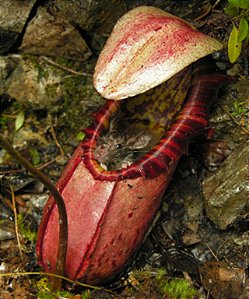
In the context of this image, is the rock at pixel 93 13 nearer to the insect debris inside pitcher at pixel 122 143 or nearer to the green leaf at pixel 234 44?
the insect debris inside pitcher at pixel 122 143

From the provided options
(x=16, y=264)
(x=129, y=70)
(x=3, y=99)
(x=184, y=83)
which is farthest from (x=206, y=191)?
(x=3, y=99)

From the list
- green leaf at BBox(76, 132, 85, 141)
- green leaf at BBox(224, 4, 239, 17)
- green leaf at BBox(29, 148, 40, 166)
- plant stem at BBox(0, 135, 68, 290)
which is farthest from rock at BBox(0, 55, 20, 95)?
green leaf at BBox(224, 4, 239, 17)

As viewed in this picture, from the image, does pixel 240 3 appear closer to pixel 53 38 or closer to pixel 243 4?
pixel 243 4

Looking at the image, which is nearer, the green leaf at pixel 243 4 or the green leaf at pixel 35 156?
the green leaf at pixel 243 4

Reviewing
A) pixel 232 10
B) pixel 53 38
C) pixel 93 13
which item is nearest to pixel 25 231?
pixel 53 38

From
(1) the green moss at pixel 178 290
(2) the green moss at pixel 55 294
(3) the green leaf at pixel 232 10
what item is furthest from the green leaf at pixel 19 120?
(3) the green leaf at pixel 232 10
